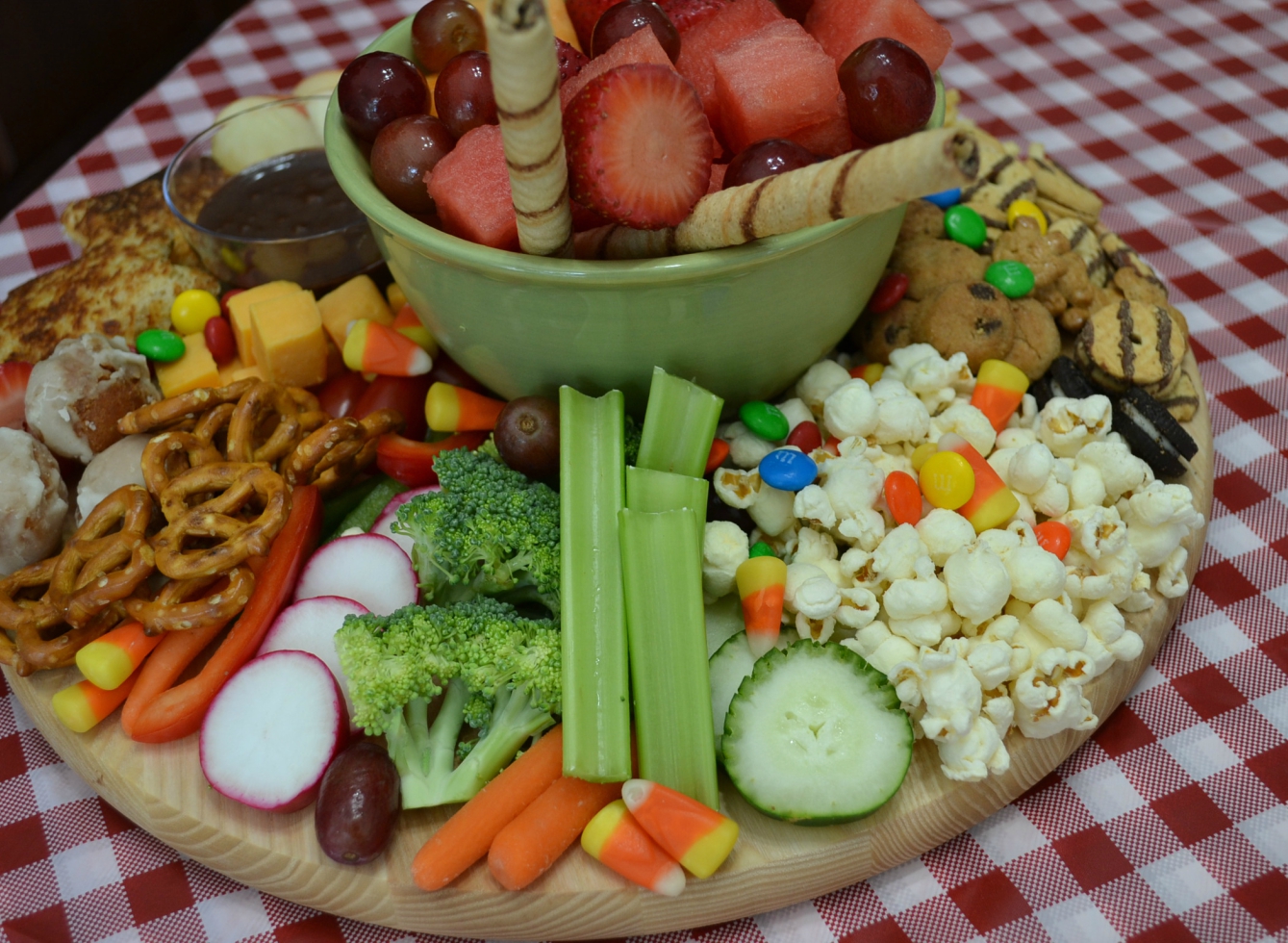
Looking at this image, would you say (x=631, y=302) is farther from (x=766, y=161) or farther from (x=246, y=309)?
(x=246, y=309)

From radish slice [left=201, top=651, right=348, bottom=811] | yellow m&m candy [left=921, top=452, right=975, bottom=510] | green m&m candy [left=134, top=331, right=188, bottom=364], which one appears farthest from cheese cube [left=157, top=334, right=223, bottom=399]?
yellow m&m candy [left=921, top=452, right=975, bottom=510]

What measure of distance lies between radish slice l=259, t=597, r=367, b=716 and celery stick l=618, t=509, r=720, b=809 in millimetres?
412

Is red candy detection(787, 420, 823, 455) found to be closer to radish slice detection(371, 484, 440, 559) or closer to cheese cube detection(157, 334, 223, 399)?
radish slice detection(371, 484, 440, 559)

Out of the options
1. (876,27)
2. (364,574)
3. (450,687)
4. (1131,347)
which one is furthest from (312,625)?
(1131,347)

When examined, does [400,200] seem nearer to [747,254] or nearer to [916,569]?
[747,254]

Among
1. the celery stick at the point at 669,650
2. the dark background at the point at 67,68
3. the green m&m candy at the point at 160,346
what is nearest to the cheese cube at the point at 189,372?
the green m&m candy at the point at 160,346

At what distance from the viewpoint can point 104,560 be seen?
1507 mm

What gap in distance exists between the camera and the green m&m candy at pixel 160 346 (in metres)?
1.90

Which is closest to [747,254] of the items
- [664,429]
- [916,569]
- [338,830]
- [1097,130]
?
[664,429]

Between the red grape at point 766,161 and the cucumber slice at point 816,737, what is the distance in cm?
64

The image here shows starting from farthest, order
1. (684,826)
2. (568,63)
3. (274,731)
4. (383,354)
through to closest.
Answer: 1. (383,354)
2. (568,63)
3. (274,731)
4. (684,826)

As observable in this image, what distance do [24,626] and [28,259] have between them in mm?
1260

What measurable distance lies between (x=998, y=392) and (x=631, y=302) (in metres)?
0.66

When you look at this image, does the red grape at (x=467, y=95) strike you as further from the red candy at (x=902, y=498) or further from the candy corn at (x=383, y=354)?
the red candy at (x=902, y=498)
